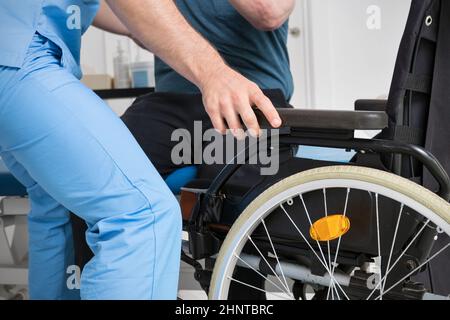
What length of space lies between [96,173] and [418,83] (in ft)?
1.76

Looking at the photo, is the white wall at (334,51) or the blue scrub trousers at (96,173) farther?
the white wall at (334,51)

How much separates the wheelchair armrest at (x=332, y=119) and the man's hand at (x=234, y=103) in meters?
0.02

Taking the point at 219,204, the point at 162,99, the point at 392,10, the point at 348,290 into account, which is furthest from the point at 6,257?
the point at 392,10

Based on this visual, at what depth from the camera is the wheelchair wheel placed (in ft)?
2.57

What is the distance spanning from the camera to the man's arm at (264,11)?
3.64 feet

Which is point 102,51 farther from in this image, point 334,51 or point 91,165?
point 91,165

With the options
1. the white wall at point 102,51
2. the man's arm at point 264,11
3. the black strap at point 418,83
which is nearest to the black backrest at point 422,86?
the black strap at point 418,83

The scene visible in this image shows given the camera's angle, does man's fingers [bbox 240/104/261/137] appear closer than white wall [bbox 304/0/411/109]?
Yes

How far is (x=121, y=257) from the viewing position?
2.28 ft

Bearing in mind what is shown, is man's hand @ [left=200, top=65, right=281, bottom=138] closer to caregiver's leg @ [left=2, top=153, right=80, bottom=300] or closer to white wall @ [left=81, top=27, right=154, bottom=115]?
caregiver's leg @ [left=2, top=153, right=80, bottom=300]

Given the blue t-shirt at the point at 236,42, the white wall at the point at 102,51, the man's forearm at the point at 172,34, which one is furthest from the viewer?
the white wall at the point at 102,51

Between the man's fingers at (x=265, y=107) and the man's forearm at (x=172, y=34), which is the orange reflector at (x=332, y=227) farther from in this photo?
the man's forearm at (x=172, y=34)

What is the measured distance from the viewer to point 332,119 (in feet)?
2.59

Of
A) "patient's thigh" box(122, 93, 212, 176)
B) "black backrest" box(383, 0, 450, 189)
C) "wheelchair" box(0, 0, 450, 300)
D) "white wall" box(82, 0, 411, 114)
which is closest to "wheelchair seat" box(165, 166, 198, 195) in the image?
"patient's thigh" box(122, 93, 212, 176)
